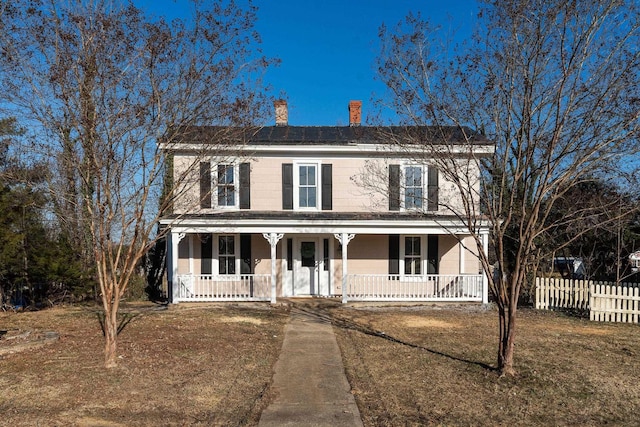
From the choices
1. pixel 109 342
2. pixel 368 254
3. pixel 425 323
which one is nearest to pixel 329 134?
pixel 368 254

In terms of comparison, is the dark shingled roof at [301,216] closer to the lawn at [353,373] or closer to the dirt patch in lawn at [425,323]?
the dirt patch in lawn at [425,323]

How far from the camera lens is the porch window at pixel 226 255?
1530cm

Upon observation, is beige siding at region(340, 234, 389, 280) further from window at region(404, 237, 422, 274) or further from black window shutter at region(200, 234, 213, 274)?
black window shutter at region(200, 234, 213, 274)

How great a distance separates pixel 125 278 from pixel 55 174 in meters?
6.05

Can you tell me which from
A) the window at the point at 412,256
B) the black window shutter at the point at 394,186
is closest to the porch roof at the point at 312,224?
the black window shutter at the point at 394,186

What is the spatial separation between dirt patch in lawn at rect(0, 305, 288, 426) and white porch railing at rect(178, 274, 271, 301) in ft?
7.71

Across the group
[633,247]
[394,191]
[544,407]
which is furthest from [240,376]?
[633,247]

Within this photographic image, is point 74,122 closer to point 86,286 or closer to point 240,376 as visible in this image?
point 240,376

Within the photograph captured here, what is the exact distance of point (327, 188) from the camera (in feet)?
49.4

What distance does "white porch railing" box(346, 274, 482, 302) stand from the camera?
1426 centimetres

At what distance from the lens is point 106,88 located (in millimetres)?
7125

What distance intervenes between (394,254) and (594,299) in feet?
19.7

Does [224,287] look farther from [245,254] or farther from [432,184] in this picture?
[432,184]

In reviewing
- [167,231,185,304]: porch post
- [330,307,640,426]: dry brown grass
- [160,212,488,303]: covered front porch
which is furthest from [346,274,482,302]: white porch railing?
[167,231,185,304]: porch post
